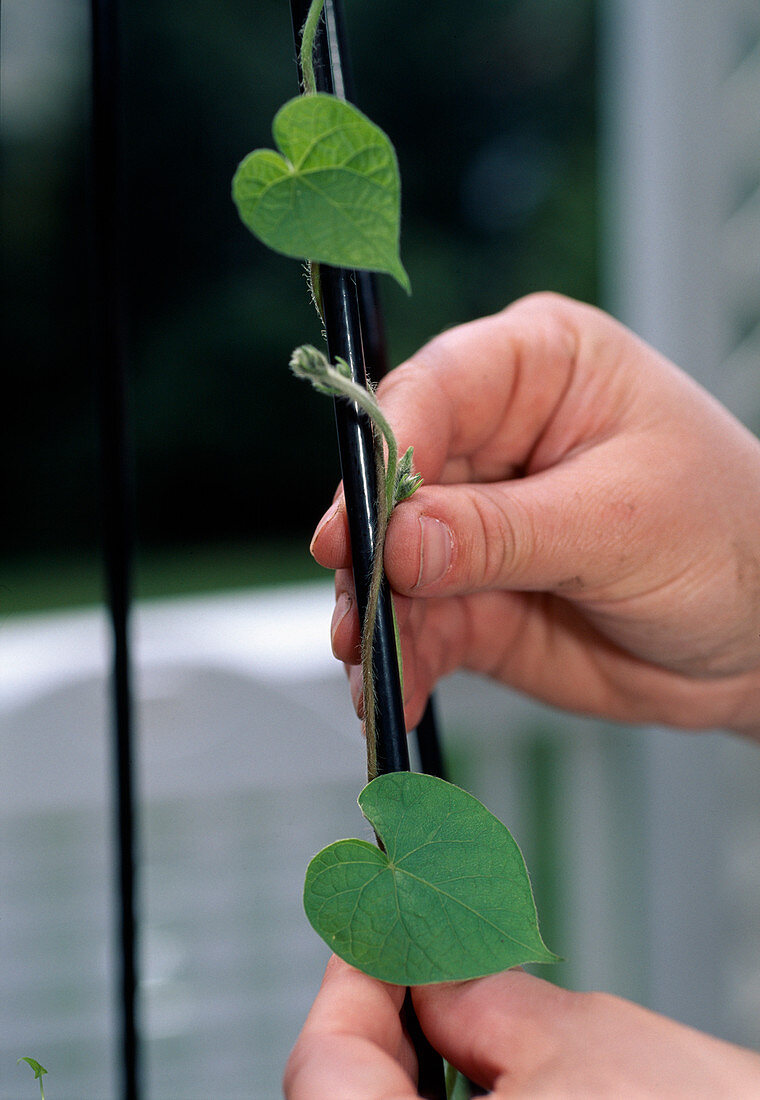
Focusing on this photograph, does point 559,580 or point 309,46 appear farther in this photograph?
point 559,580

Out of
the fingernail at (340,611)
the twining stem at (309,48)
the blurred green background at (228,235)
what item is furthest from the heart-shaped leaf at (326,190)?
the blurred green background at (228,235)

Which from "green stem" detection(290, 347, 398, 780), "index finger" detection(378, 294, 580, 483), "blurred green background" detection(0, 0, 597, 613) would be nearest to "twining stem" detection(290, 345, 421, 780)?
"green stem" detection(290, 347, 398, 780)

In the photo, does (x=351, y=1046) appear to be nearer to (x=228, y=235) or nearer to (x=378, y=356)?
(x=378, y=356)

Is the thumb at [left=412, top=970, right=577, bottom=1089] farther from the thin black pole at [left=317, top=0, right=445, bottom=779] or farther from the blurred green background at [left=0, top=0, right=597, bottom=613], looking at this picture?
the blurred green background at [left=0, top=0, right=597, bottom=613]

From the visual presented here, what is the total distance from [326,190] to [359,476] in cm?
6

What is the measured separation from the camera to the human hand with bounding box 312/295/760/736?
27cm

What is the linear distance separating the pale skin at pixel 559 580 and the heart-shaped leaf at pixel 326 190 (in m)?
0.08

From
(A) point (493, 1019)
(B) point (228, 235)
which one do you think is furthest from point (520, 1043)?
(B) point (228, 235)

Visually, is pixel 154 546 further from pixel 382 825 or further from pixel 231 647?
pixel 382 825

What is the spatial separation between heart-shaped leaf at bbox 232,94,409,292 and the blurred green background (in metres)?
1.96

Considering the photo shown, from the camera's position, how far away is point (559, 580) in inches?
12.3

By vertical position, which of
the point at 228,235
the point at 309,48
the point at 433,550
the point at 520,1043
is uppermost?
the point at 228,235

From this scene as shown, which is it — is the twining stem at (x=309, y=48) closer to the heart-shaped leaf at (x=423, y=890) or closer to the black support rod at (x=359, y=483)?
the black support rod at (x=359, y=483)

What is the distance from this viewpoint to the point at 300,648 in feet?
2.74
